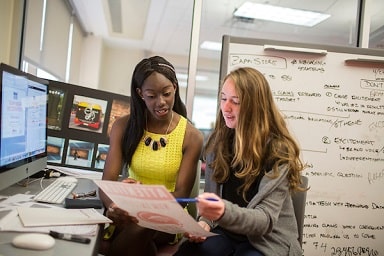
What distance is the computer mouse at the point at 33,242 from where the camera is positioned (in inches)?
28.6

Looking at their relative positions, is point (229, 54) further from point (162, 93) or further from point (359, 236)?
point (359, 236)

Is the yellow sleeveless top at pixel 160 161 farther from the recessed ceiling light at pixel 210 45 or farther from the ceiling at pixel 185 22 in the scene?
the recessed ceiling light at pixel 210 45

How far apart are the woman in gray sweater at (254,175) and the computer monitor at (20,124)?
2.10 ft

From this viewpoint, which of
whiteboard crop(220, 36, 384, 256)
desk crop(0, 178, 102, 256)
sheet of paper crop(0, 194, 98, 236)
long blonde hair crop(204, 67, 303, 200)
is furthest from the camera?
whiteboard crop(220, 36, 384, 256)

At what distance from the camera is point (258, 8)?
4.03m

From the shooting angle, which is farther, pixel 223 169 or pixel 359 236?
pixel 359 236

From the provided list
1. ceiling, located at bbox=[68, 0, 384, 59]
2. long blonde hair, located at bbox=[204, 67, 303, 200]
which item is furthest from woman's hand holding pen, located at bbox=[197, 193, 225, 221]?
ceiling, located at bbox=[68, 0, 384, 59]

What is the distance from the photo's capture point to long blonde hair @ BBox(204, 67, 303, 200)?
1.09 meters

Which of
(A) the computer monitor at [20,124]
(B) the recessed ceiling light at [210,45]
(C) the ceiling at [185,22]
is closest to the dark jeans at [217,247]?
(A) the computer monitor at [20,124]

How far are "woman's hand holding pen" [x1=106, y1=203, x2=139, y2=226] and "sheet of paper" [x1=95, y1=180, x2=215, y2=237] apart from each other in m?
0.09

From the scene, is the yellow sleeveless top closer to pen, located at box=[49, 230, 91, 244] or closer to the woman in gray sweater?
the woman in gray sweater

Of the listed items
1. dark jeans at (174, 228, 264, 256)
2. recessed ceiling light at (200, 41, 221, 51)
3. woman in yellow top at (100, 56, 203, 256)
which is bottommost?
dark jeans at (174, 228, 264, 256)

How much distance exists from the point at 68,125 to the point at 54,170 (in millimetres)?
261

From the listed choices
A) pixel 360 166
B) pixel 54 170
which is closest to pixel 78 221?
pixel 54 170
